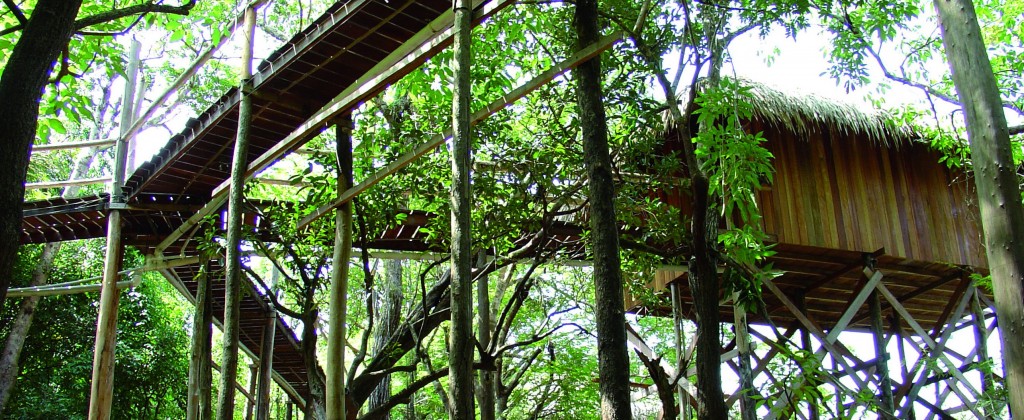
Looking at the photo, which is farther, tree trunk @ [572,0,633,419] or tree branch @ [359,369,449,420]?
tree branch @ [359,369,449,420]

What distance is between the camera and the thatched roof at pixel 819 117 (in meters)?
10.2

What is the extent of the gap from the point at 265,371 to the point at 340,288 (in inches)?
195

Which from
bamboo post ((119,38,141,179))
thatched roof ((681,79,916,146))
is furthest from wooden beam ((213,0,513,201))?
thatched roof ((681,79,916,146))

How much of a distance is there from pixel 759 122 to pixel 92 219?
8.72m

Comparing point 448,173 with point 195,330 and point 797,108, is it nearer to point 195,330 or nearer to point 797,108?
point 195,330

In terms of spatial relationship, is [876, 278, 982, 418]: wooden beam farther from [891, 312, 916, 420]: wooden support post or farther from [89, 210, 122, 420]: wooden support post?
Result: [89, 210, 122, 420]: wooden support post

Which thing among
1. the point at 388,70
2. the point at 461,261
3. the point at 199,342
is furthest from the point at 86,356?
the point at 461,261

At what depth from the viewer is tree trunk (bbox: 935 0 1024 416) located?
148 inches

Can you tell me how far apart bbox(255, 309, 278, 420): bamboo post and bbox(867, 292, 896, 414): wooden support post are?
803cm

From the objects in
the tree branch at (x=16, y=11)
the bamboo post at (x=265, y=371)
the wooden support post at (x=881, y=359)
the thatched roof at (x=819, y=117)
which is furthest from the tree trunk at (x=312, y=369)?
the wooden support post at (x=881, y=359)

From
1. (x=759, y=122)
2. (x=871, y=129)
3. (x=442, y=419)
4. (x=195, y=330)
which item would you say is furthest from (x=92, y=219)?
(x=871, y=129)

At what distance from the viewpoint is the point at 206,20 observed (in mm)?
6434

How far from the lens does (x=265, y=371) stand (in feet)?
36.2

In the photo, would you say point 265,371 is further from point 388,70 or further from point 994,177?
point 994,177
